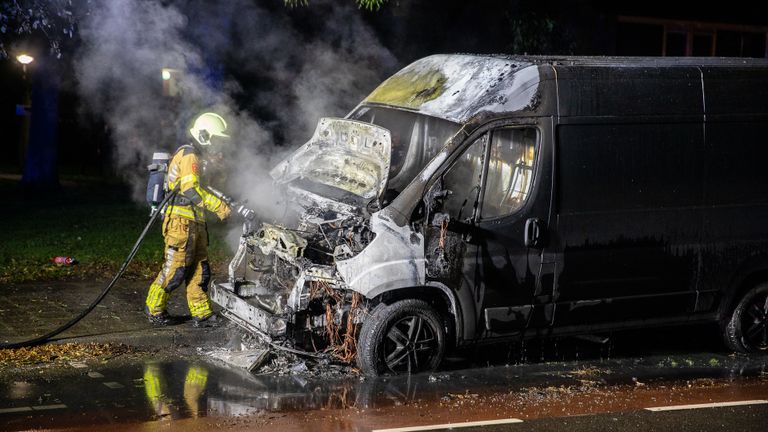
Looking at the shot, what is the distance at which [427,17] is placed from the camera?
18.4m

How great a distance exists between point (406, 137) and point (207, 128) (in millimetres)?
1808

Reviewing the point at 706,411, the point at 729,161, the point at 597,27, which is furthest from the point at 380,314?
the point at 597,27

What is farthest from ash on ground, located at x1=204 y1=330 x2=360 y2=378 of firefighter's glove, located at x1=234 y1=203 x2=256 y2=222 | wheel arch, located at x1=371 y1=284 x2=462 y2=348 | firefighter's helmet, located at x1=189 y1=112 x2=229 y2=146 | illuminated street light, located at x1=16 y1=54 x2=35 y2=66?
illuminated street light, located at x1=16 y1=54 x2=35 y2=66

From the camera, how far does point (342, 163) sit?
28.0 ft

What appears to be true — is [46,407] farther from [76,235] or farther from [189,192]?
[76,235]

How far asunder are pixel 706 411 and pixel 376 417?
2351 mm

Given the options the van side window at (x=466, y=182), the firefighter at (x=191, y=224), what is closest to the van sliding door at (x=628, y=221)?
the van side window at (x=466, y=182)

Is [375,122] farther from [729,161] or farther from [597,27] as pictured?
[597,27]

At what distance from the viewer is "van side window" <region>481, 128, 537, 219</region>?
7.84 meters

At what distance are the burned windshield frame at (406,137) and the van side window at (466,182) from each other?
0.83 m

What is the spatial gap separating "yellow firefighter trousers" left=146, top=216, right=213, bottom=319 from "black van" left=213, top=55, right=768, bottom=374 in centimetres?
72

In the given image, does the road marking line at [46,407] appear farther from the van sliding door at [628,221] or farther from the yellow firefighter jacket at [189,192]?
the van sliding door at [628,221]

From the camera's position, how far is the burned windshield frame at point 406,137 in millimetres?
8711

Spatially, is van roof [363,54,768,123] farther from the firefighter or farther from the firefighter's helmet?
the firefighter
